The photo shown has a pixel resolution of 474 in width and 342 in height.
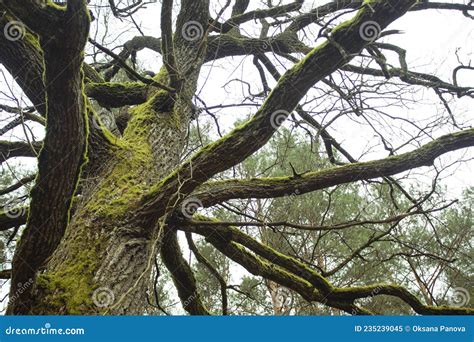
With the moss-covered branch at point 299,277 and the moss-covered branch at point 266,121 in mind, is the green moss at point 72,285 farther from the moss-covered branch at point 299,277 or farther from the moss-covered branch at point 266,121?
the moss-covered branch at point 299,277

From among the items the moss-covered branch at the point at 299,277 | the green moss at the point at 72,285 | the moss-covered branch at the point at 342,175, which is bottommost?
the green moss at the point at 72,285

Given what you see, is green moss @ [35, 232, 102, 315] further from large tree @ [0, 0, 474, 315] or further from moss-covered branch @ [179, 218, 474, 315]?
moss-covered branch @ [179, 218, 474, 315]

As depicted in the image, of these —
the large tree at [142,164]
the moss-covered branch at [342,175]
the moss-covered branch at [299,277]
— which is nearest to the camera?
the large tree at [142,164]

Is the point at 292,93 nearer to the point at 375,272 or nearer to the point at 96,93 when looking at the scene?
the point at 96,93

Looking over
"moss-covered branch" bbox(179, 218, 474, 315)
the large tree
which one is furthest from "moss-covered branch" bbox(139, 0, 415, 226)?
"moss-covered branch" bbox(179, 218, 474, 315)

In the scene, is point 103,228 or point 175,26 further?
point 175,26

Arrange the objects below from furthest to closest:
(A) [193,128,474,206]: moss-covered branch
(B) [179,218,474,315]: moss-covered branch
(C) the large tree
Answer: (B) [179,218,474,315]: moss-covered branch, (A) [193,128,474,206]: moss-covered branch, (C) the large tree

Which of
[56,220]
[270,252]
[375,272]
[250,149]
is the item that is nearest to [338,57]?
[250,149]

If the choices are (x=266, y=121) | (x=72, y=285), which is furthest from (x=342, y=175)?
Result: (x=72, y=285)

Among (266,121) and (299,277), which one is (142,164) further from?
(299,277)

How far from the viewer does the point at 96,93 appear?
3209 millimetres

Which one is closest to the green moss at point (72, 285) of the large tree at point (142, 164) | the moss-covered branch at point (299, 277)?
the large tree at point (142, 164)

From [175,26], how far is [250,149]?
1.98 m

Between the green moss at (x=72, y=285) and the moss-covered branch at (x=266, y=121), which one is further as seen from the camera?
the moss-covered branch at (x=266, y=121)
